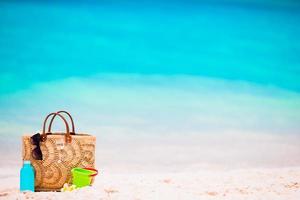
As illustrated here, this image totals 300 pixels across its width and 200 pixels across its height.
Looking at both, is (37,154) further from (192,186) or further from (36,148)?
(192,186)

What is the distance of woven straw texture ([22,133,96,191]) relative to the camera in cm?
708

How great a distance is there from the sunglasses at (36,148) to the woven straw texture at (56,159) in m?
0.05

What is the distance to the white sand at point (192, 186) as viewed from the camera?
608cm

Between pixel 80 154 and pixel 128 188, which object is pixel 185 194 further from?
pixel 80 154

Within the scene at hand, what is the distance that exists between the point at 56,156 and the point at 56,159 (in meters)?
0.05

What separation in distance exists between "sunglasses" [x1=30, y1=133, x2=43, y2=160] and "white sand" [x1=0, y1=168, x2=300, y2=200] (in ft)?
1.98

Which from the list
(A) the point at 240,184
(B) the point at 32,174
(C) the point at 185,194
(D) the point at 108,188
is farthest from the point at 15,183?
(A) the point at 240,184

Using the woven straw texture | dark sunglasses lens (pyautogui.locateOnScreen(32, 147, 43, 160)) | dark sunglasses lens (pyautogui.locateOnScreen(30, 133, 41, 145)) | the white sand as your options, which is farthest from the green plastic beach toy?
dark sunglasses lens (pyautogui.locateOnScreen(30, 133, 41, 145))

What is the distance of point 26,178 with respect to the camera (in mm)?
6930

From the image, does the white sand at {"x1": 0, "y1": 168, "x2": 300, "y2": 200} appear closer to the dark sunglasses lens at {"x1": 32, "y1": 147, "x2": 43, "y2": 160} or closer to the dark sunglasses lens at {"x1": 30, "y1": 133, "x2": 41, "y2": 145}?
the dark sunglasses lens at {"x1": 32, "y1": 147, "x2": 43, "y2": 160}

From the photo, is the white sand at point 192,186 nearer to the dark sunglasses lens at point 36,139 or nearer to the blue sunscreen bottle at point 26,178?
the blue sunscreen bottle at point 26,178

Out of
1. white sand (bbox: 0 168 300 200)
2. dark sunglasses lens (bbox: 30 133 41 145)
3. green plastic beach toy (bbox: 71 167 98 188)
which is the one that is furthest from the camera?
dark sunglasses lens (bbox: 30 133 41 145)

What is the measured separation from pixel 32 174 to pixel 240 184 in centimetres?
340

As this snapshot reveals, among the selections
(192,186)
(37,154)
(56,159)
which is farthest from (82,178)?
(192,186)
